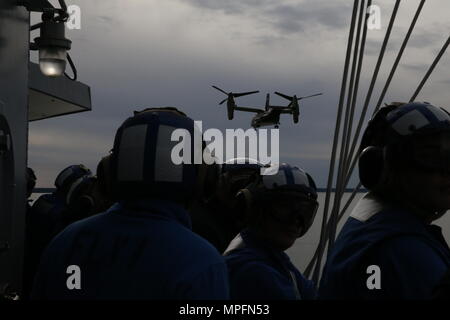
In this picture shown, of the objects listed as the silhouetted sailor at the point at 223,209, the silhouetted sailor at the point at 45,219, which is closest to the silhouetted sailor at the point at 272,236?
the silhouetted sailor at the point at 223,209

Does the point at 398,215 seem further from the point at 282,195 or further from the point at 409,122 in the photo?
the point at 282,195

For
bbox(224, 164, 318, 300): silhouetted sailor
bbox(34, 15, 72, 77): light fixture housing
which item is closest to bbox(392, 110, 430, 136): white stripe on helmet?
bbox(224, 164, 318, 300): silhouetted sailor

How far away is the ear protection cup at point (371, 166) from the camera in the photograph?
295 centimetres

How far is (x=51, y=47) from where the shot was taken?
22.3 ft

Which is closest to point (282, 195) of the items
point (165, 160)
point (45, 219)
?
point (165, 160)

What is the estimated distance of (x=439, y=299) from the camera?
6.73 ft

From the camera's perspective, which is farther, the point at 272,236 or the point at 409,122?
the point at 272,236

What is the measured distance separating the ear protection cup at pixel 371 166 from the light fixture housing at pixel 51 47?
4.40 meters

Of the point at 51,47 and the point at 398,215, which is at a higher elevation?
the point at 51,47

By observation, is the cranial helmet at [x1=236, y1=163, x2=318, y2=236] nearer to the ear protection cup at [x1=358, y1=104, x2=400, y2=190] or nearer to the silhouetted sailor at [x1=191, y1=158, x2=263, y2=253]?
the ear protection cup at [x1=358, y1=104, x2=400, y2=190]

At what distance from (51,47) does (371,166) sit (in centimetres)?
460

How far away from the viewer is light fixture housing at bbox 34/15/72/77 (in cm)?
679

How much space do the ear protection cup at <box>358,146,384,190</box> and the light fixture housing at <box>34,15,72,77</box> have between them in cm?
440

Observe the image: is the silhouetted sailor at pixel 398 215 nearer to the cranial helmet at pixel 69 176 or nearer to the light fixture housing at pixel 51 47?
the light fixture housing at pixel 51 47
